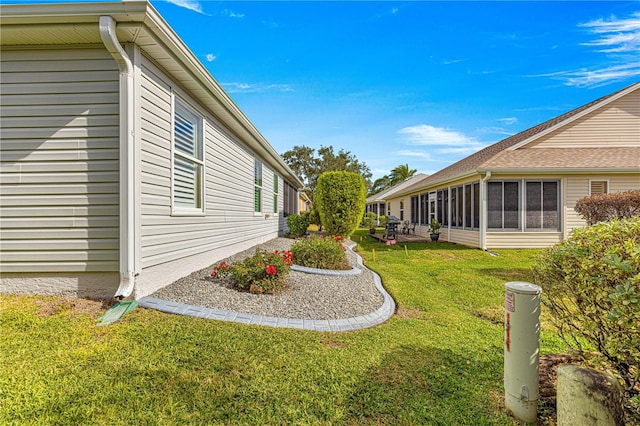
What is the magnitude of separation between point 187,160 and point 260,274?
100 inches

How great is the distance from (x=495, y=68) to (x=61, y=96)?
41.7 feet

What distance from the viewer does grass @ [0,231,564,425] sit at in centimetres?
195

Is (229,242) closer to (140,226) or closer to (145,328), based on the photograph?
(140,226)

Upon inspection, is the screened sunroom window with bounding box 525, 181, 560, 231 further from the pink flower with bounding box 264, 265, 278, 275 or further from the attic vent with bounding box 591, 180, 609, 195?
the pink flower with bounding box 264, 265, 278, 275

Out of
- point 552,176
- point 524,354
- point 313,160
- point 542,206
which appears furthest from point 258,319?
point 313,160

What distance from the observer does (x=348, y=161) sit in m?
43.9

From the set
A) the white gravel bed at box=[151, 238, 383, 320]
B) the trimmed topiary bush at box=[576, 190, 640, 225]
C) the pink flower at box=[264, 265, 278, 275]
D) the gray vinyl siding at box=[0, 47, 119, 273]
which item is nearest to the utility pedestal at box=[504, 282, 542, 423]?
the white gravel bed at box=[151, 238, 383, 320]

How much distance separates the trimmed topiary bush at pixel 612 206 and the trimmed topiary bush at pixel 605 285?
6575mm

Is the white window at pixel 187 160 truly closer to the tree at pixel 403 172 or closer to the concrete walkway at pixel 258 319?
the concrete walkway at pixel 258 319

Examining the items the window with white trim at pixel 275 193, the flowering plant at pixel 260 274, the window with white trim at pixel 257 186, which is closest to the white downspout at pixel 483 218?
the window with white trim at pixel 257 186

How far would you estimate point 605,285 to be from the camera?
1926mm

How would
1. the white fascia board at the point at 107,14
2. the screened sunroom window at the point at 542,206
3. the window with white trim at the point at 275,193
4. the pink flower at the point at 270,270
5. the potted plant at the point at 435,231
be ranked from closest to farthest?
the white fascia board at the point at 107,14, the pink flower at the point at 270,270, the screened sunroom window at the point at 542,206, the window with white trim at the point at 275,193, the potted plant at the point at 435,231

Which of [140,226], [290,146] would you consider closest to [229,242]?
[140,226]

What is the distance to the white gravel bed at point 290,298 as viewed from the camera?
12.6 ft
